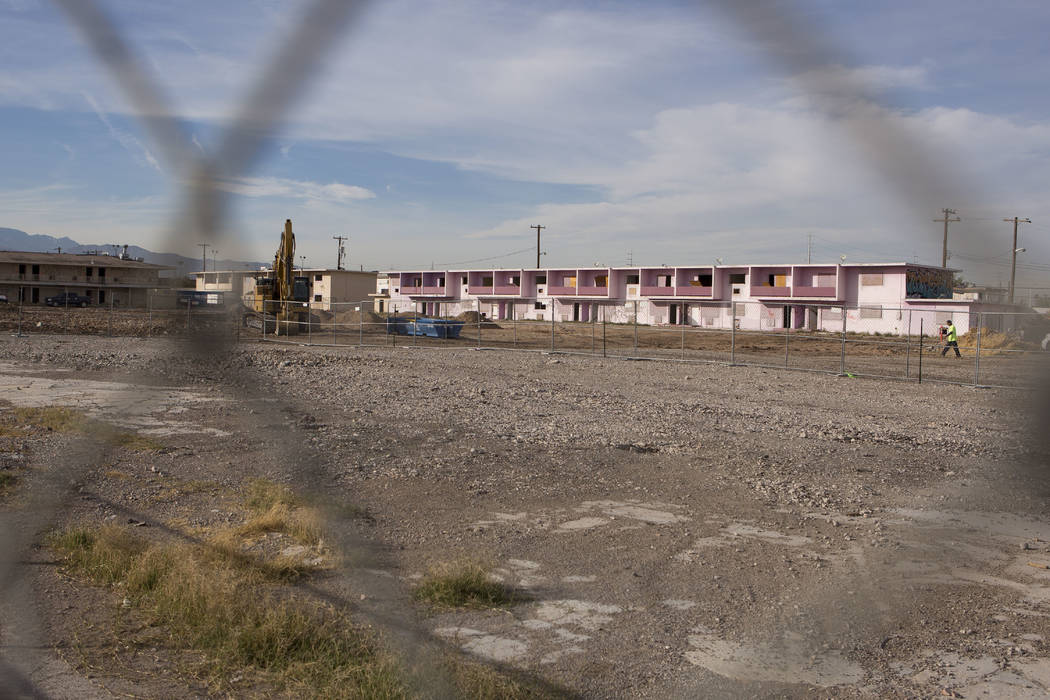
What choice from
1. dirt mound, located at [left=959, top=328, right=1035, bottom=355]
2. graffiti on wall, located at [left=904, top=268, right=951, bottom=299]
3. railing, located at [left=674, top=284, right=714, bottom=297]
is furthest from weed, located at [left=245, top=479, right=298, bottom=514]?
railing, located at [left=674, top=284, right=714, bottom=297]

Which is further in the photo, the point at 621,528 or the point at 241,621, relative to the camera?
the point at 621,528

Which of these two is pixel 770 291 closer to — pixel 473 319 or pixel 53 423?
pixel 473 319

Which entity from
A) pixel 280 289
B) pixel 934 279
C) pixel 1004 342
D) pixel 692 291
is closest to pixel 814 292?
pixel 692 291

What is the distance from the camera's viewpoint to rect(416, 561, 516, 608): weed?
5512 mm

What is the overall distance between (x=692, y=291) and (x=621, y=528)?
59.4 metres

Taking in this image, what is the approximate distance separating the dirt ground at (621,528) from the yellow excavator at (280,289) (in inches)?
8.1

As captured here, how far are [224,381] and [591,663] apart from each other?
316 cm

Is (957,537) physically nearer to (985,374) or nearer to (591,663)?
(591,663)

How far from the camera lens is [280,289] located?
13.6 feet

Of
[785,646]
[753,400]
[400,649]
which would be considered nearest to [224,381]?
[400,649]

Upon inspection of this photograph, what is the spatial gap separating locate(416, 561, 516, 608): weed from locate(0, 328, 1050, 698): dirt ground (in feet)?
0.53

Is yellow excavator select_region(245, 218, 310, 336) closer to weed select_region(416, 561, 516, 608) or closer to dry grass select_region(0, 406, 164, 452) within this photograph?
weed select_region(416, 561, 516, 608)

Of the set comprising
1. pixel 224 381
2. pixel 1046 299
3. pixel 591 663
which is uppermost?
pixel 1046 299

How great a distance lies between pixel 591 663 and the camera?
4.66m
